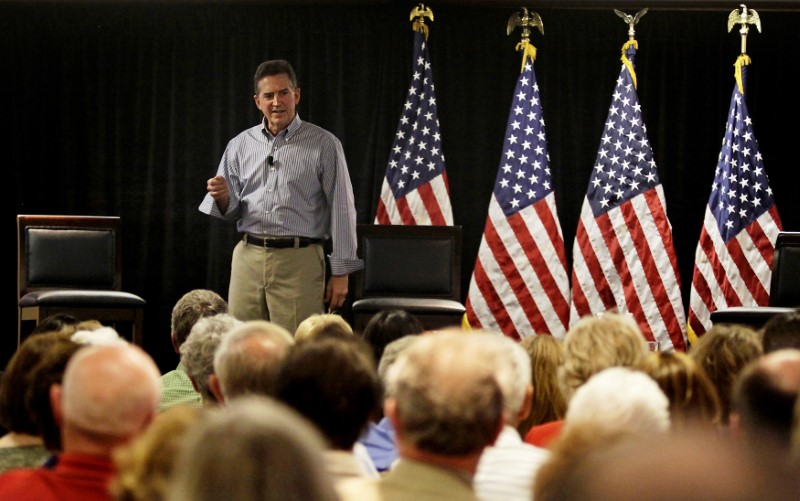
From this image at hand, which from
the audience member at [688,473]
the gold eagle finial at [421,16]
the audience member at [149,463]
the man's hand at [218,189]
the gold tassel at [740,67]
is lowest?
the audience member at [149,463]

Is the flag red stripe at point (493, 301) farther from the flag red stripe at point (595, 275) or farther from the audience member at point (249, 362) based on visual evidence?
the audience member at point (249, 362)

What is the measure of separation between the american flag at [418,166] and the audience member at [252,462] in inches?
227

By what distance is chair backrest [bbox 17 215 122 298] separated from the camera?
20.7 ft

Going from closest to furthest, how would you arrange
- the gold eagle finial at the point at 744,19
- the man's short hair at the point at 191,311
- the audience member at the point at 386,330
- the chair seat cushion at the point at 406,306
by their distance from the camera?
the audience member at the point at 386,330 → the man's short hair at the point at 191,311 → the chair seat cushion at the point at 406,306 → the gold eagle finial at the point at 744,19

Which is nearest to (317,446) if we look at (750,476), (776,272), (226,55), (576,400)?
(750,476)

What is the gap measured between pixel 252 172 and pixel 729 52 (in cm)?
328

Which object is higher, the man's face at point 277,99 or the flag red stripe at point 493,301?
the man's face at point 277,99

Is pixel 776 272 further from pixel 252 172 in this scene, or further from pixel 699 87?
pixel 252 172

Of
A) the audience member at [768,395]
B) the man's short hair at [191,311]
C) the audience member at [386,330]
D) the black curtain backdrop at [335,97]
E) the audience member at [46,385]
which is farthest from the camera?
the black curtain backdrop at [335,97]

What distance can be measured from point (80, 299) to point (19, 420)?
11.2ft

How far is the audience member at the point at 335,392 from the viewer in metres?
2.10

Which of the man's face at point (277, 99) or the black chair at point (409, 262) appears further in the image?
the black chair at point (409, 262)

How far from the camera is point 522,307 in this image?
689 cm

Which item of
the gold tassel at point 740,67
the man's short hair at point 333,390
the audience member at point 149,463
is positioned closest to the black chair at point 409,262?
the gold tassel at point 740,67
